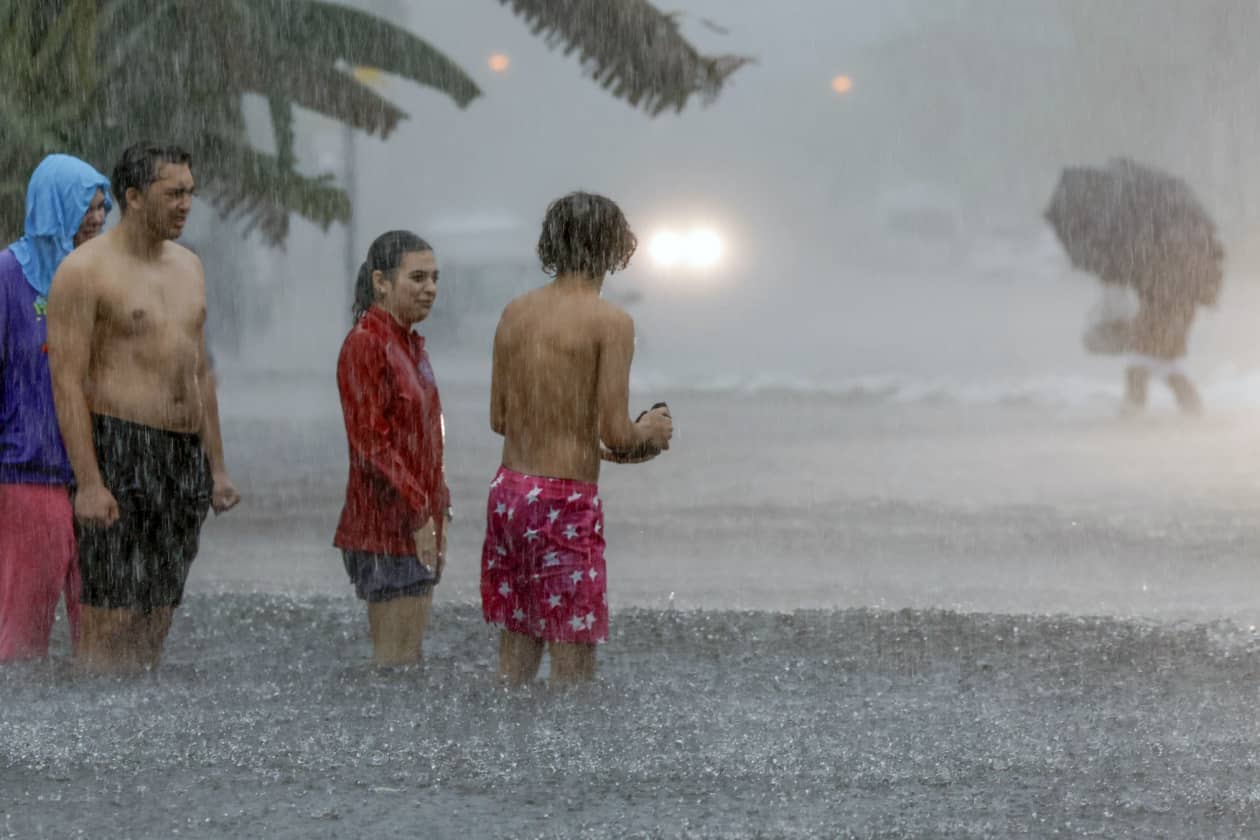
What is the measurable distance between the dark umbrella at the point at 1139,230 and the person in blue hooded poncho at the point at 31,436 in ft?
54.4

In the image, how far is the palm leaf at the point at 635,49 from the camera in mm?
11148

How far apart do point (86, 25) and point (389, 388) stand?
5.38 m

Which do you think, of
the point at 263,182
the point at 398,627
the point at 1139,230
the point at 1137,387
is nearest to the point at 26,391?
the point at 398,627

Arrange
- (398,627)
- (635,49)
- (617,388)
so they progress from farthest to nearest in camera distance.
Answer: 1. (635,49)
2. (398,627)
3. (617,388)

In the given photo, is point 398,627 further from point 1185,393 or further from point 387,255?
point 1185,393

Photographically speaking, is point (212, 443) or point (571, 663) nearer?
point (571, 663)

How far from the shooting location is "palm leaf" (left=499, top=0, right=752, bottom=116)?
36.6 feet

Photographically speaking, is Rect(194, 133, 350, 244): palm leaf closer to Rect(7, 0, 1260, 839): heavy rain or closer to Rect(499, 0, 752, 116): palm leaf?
Rect(7, 0, 1260, 839): heavy rain

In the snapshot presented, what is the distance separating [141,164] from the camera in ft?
19.4

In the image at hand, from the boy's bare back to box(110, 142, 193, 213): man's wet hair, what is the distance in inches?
44.5

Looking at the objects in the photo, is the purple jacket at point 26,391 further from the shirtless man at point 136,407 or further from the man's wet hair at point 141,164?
the man's wet hair at point 141,164

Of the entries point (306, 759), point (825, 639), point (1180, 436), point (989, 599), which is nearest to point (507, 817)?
point (306, 759)

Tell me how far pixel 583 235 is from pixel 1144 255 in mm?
17286

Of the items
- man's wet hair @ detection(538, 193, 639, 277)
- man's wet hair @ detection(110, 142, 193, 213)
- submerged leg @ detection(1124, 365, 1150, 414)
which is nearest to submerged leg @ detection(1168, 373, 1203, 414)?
submerged leg @ detection(1124, 365, 1150, 414)
